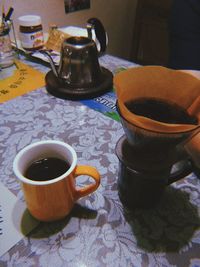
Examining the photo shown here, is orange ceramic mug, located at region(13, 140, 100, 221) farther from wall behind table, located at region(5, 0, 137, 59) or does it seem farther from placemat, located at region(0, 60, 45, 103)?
wall behind table, located at region(5, 0, 137, 59)

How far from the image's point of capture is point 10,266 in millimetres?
345

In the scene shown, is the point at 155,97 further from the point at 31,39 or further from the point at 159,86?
A: the point at 31,39

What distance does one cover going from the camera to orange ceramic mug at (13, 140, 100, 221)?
34 centimetres

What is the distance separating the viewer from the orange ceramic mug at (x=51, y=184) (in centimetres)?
34

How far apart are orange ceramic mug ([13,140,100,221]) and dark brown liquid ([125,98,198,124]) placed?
0.38ft

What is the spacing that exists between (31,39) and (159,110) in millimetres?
703

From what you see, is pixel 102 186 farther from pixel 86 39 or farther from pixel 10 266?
pixel 86 39

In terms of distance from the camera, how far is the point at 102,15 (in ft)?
5.39

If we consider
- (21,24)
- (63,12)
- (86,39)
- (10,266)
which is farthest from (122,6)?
(10,266)

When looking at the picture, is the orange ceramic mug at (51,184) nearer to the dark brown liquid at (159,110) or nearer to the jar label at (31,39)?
the dark brown liquid at (159,110)

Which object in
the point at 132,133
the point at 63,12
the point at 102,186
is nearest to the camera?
the point at 132,133

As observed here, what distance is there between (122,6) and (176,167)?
169 cm

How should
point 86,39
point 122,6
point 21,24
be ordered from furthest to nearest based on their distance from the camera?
1. point 122,6
2. point 21,24
3. point 86,39

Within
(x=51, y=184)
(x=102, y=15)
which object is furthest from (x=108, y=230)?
(x=102, y=15)
